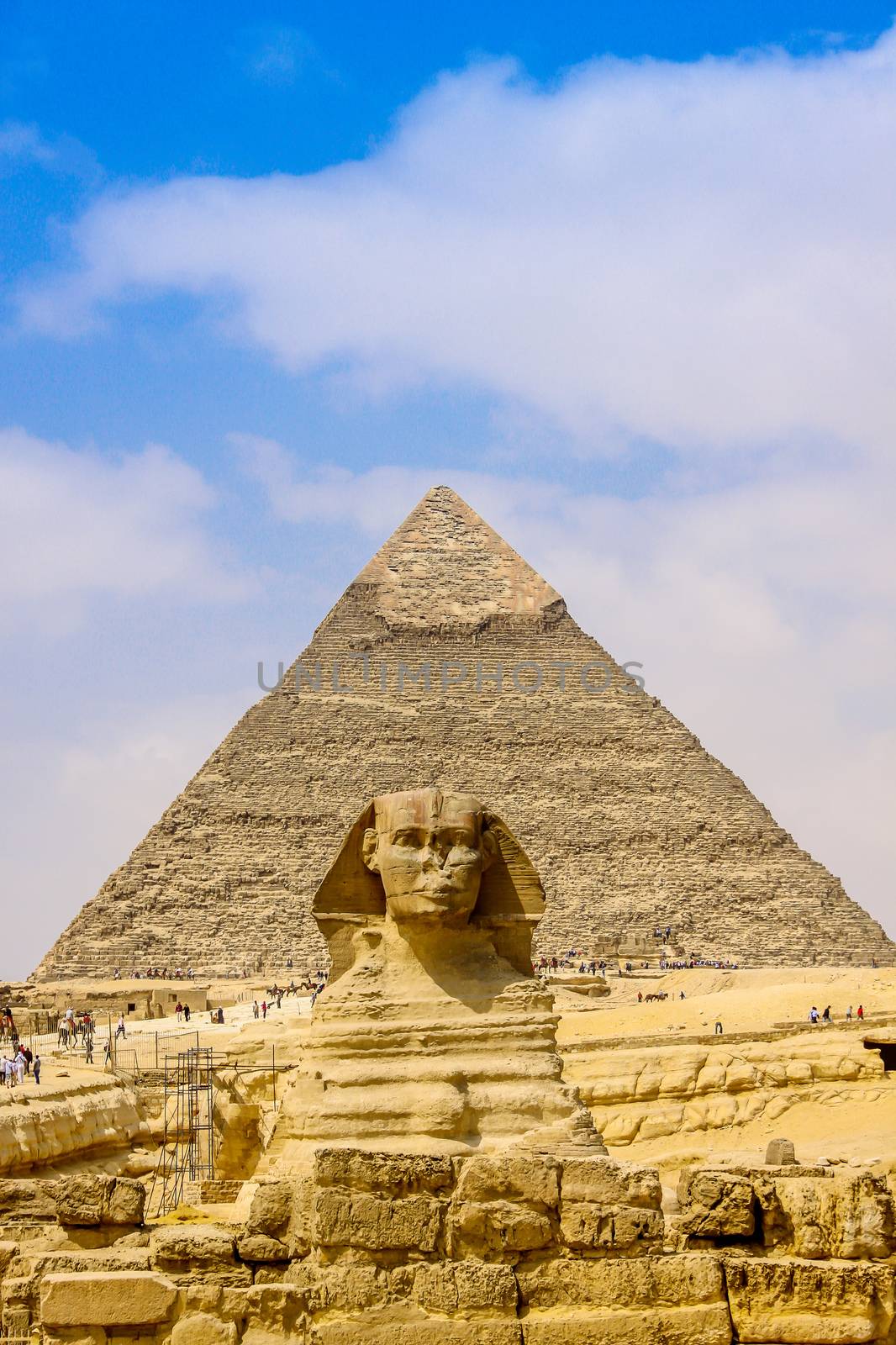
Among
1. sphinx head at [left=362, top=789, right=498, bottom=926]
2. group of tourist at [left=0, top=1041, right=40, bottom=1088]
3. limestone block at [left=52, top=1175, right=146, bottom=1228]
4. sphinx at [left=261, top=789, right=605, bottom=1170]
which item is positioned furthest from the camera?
group of tourist at [left=0, top=1041, right=40, bottom=1088]

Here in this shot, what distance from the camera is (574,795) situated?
119 meters

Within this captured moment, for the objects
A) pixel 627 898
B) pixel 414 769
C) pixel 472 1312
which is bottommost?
pixel 472 1312

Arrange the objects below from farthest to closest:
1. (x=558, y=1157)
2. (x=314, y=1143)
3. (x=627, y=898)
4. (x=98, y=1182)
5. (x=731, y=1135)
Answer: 1. (x=627, y=898)
2. (x=731, y=1135)
3. (x=314, y=1143)
4. (x=98, y=1182)
5. (x=558, y=1157)

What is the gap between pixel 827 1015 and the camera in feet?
67.6

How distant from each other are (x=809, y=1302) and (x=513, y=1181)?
1.42 ft

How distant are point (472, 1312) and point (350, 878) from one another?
3.66 metres

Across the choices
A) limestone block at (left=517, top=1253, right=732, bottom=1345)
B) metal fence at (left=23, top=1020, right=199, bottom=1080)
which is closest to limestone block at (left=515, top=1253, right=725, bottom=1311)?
limestone block at (left=517, top=1253, right=732, bottom=1345)

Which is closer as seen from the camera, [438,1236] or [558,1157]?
[438,1236]

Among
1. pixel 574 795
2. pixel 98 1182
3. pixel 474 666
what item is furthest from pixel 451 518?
pixel 98 1182

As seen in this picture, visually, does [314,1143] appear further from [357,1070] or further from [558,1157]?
[558,1157]

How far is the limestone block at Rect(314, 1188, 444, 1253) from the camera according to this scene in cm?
313

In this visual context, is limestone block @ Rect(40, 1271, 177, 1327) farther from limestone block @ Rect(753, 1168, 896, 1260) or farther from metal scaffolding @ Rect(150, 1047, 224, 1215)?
metal scaffolding @ Rect(150, 1047, 224, 1215)
